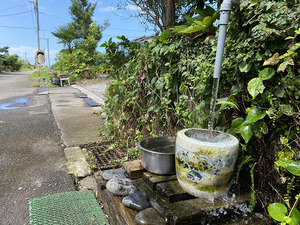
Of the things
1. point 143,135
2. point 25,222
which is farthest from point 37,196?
point 143,135

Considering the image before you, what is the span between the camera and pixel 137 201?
1.32m

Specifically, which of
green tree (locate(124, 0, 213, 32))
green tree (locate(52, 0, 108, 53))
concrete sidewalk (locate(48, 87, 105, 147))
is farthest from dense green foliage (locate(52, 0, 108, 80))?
green tree (locate(124, 0, 213, 32))

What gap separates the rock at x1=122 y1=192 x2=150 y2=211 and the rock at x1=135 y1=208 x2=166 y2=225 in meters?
0.08

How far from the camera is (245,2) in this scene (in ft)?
3.81

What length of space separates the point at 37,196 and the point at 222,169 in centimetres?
168

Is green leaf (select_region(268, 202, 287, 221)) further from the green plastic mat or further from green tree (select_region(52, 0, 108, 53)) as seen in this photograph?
green tree (select_region(52, 0, 108, 53))

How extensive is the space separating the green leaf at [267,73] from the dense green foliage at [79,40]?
12.6m

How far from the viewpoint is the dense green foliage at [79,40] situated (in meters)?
13.4

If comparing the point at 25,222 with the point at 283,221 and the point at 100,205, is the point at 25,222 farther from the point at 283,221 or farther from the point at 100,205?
the point at 283,221

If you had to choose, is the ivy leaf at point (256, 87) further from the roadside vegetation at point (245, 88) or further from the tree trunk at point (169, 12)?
the tree trunk at point (169, 12)

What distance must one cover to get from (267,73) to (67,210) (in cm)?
174

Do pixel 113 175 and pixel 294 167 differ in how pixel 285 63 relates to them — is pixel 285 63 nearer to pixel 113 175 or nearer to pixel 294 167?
pixel 294 167

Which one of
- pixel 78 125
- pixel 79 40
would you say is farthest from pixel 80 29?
pixel 78 125

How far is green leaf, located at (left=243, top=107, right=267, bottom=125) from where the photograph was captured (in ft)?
A: 3.72
